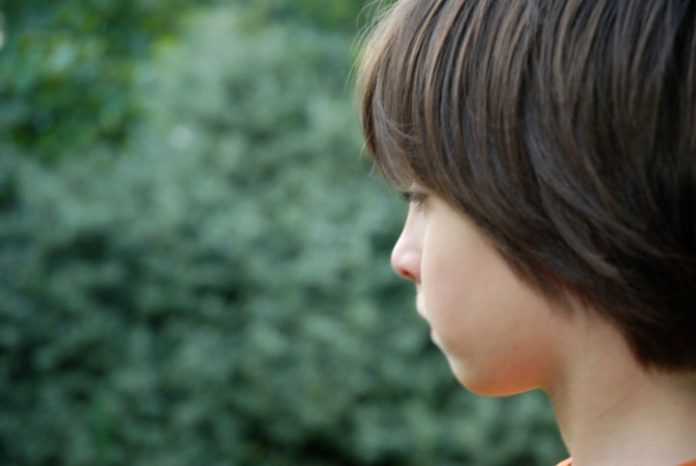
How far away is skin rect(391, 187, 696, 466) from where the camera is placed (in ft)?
4.75

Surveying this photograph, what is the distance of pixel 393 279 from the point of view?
188 inches

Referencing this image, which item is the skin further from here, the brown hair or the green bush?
the green bush

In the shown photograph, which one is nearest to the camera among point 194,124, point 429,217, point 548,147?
point 548,147

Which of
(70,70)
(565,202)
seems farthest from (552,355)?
(70,70)

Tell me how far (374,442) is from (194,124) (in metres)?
1.68

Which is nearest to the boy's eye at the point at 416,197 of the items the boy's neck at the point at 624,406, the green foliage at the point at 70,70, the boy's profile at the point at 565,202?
the boy's profile at the point at 565,202

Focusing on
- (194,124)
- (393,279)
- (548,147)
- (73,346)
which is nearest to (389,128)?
(548,147)

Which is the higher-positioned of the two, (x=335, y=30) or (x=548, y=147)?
(x=548, y=147)

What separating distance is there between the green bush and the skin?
314 cm

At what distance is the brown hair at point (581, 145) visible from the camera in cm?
137

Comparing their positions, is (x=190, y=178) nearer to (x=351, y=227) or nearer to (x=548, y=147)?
(x=351, y=227)

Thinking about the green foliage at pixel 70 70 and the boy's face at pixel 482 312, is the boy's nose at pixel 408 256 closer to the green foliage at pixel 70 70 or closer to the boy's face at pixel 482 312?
the boy's face at pixel 482 312

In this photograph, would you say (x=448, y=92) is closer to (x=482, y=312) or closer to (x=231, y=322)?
(x=482, y=312)

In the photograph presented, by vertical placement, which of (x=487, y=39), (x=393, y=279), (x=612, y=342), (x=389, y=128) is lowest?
(x=393, y=279)
